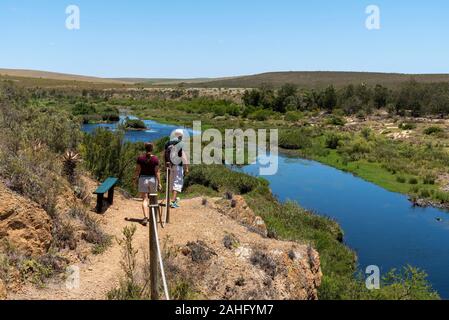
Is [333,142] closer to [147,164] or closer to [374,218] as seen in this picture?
[374,218]

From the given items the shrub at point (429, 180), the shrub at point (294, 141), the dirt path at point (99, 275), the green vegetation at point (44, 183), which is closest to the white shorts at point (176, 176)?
the dirt path at point (99, 275)

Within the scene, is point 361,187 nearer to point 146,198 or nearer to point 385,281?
point 385,281

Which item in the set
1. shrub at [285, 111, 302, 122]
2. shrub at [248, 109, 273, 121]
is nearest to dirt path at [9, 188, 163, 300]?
shrub at [285, 111, 302, 122]

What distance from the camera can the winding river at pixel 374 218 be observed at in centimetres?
1733

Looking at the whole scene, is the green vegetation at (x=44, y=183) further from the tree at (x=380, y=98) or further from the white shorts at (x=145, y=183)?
the tree at (x=380, y=98)

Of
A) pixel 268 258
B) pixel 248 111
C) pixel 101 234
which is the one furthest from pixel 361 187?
pixel 248 111

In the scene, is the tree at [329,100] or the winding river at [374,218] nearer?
the winding river at [374,218]

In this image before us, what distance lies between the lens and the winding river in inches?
682

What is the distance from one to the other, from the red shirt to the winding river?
9.40 meters

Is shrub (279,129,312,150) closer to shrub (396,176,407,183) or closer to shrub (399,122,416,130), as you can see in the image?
shrub (399,122,416,130)

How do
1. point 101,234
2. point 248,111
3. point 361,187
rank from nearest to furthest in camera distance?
1. point 101,234
2. point 361,187
3. point 248,111

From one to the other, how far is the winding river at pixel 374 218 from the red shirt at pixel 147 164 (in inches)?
370
